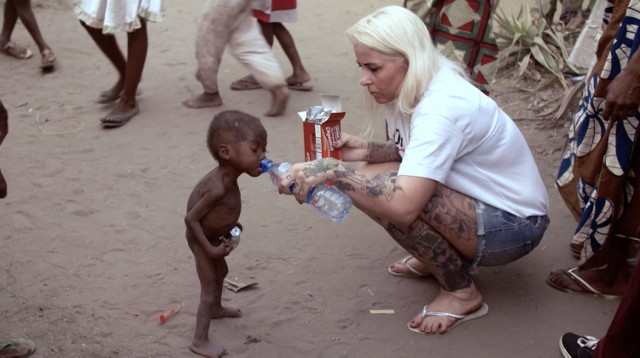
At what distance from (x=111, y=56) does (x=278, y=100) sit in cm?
122

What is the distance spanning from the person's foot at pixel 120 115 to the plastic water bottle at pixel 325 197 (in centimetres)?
259

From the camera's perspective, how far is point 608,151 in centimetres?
304

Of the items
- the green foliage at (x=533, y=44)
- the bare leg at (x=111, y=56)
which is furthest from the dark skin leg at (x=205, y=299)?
the green foliage at (x=533, y=44)

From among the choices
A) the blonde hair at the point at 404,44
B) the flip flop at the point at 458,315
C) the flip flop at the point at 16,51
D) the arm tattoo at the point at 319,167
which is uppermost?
the blonde hair at the point at 404,44

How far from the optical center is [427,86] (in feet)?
9.14

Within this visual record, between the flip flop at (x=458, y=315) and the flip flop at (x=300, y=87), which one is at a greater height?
the flip flop at (x=458, y=315)

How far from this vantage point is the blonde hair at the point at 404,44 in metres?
2.70

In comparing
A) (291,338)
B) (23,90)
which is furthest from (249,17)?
(291,338)

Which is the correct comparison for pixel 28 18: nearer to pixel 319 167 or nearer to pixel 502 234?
pixel 319 167

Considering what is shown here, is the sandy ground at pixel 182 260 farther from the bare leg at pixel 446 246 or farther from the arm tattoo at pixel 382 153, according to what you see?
the arm tattoo at pixel 382 153

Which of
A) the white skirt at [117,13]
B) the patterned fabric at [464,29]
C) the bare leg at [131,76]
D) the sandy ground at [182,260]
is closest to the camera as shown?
the sandy ground at [182,260]

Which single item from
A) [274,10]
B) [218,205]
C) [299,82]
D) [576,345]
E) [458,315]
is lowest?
[299,82]

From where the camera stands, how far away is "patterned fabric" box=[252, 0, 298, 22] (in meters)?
5.34

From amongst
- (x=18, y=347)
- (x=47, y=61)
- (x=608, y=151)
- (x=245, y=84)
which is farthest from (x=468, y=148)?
(x=47, y=61)
